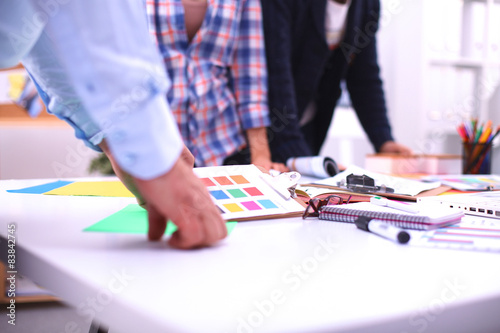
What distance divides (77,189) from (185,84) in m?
0.51

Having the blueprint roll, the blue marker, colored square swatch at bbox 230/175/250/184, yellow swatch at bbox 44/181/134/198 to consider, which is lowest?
the blueprint roll

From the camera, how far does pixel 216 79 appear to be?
131 centimetres

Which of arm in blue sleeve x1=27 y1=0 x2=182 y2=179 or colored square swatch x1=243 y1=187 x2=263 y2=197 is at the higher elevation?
arm in blue sleeve x1=27 y1=0 x2=182 y2=179

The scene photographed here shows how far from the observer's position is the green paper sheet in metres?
0.44

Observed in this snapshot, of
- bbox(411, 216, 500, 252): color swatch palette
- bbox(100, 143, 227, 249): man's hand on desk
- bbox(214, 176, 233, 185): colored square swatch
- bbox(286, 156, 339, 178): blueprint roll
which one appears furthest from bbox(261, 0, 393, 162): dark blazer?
bbox(100, 143, 227, 249): man's hand on desk

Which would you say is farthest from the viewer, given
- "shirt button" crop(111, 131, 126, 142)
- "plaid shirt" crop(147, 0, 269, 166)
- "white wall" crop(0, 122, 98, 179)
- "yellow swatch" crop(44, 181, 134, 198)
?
"white wall" crop(0, 122, 98, 179)

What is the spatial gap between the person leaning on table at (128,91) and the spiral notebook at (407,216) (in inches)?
8.0

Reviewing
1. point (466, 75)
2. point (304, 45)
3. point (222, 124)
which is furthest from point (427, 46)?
point (222, 124)

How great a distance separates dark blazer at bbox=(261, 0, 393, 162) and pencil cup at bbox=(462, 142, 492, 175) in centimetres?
39

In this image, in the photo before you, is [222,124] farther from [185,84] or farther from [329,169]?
[329,169]

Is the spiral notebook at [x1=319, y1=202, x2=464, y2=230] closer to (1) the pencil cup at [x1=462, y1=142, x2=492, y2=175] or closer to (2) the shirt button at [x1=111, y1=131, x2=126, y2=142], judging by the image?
(2) the shirt button at [x1=111, y1=131, x2=126, y2=142]

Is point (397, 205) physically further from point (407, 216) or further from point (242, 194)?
point (242, 194)

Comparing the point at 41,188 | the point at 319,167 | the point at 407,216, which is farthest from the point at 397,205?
the point at 41,188

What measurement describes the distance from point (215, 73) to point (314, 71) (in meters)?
0.41
